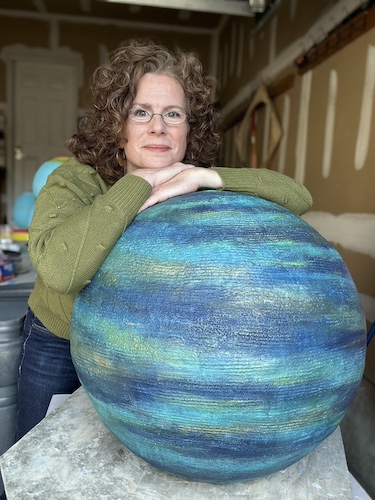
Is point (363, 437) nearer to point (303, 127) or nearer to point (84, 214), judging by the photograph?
point (84, 214)

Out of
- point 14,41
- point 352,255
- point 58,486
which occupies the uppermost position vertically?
point 14,41

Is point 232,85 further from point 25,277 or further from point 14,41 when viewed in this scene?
point 25,277

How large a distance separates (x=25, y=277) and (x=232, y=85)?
4.39m

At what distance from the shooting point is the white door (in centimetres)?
664

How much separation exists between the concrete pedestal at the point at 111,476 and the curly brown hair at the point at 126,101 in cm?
72

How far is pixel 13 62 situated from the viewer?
6.53 meters

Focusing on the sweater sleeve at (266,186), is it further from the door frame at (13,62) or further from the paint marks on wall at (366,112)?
the door frame at (13,62)

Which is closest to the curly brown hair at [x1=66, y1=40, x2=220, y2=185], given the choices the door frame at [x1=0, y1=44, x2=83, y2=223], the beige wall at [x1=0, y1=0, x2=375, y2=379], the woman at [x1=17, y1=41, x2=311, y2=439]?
the woman at [x1=17, y1=41, x2=311, y2=439]

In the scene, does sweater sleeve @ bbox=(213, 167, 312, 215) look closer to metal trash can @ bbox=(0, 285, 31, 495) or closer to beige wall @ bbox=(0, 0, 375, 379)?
metal trash can @ bbox=(0, 285, 31, 495)

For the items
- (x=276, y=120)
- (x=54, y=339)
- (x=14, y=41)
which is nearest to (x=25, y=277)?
(x=54, y=339)

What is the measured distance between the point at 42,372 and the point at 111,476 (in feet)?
1.95

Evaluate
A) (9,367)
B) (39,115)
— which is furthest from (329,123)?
(39,115)

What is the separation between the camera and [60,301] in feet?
4.16

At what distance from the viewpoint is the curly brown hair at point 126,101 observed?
126cm
